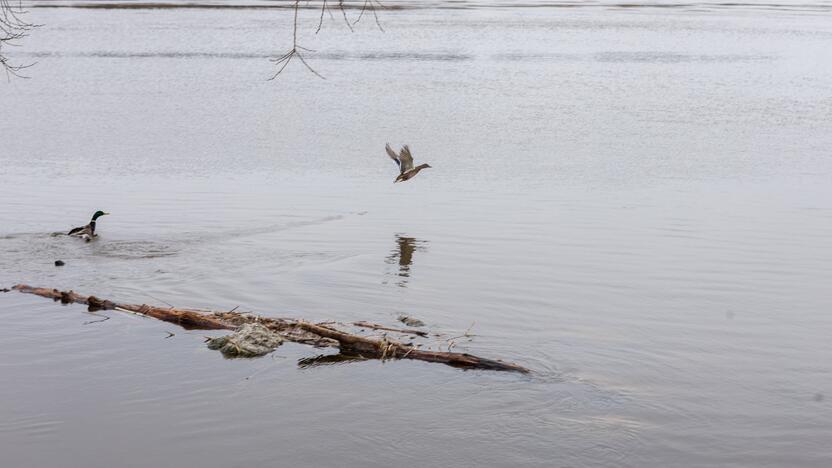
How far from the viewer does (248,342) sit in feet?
31.7

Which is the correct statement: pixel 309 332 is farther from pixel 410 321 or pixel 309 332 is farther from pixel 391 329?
pixel 410 321

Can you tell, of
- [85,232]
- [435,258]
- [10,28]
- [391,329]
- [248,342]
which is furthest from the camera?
[85,232]

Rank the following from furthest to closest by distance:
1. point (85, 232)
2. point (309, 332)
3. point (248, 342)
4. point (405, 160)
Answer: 1. point (405, 160)
2. point (85, 232)
3. point (309, 332)
4. point (248, 342)

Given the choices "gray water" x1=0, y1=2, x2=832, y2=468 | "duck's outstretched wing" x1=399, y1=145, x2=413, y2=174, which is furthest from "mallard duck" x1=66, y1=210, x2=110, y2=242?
"duck's outstretched wing" x1=399, y1=145, x2=413, y2=174

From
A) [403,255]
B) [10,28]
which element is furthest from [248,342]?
[403,255]

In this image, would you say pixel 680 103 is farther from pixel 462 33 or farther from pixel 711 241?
pixel 462 33

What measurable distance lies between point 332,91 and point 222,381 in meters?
20.6

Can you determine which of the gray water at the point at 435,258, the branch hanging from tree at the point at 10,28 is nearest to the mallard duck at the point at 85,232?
the gray water at the point at 435,258

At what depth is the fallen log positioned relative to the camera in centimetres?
934

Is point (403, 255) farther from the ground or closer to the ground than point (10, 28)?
closer to the ground

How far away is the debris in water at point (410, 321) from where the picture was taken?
10854 mm

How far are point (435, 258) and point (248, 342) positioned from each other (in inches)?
183

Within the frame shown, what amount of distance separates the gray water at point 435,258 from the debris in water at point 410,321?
0.14 metres

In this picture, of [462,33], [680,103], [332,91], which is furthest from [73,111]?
[462,33]
